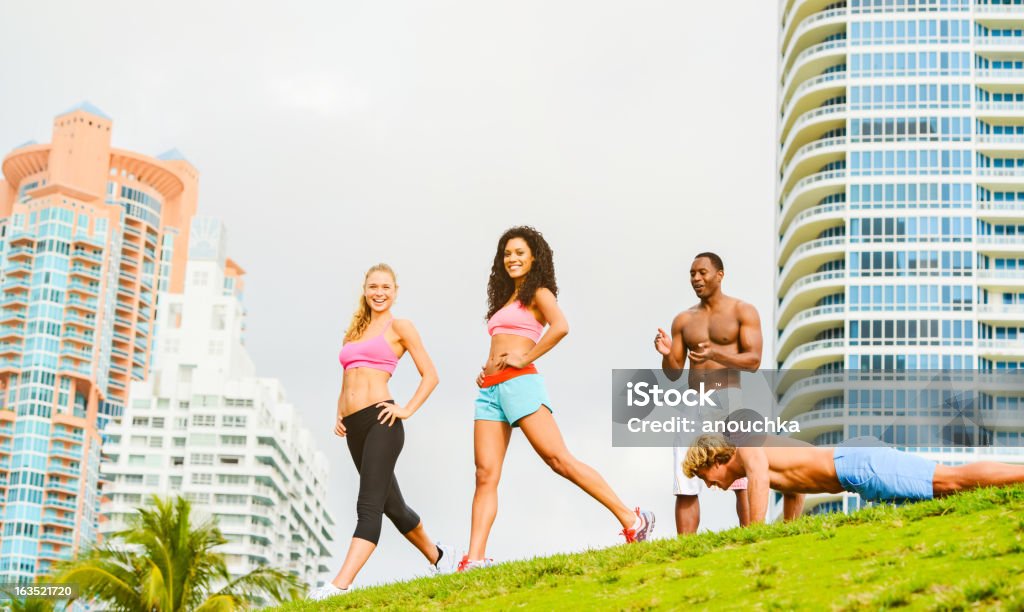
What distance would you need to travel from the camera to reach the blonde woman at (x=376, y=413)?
13062mm

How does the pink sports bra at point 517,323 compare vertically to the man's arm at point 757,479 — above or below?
above

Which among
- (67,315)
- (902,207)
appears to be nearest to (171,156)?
(67,315)

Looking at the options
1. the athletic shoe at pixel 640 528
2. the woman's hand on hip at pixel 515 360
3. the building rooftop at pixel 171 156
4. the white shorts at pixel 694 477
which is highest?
the building rooftop at pixel 171 156

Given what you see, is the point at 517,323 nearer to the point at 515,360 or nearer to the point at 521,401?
the point at 515,360

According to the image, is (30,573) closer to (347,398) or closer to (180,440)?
(180,440)

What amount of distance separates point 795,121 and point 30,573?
83534mm

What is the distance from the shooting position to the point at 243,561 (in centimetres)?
13125

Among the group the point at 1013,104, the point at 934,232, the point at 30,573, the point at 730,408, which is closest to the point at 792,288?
the point at 934,232

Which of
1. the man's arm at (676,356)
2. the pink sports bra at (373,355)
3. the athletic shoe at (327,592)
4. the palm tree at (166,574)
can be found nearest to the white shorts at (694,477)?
the man's arm at (676,356)

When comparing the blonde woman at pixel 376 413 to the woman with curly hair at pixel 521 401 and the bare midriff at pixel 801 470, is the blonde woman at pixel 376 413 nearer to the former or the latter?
the woman with curly hair at pixel 521 401

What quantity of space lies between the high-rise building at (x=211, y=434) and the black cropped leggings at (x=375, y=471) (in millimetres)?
118092

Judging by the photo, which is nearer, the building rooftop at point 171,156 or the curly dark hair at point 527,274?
the curly dark hair at point 527,274

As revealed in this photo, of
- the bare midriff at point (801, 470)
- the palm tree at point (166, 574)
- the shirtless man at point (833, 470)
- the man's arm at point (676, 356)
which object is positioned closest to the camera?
the shirtless man at point (833, 470)

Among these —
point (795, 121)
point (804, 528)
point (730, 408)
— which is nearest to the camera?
point (804, 528)
